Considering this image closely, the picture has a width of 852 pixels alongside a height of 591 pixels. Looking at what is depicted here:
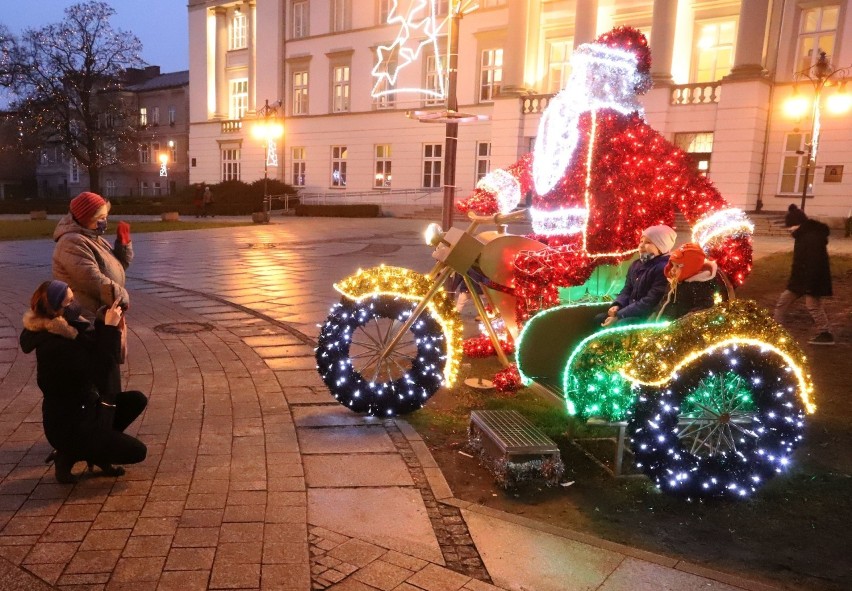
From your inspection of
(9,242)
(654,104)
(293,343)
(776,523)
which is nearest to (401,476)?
(776,523)

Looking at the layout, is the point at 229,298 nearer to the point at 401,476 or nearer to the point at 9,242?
the point at 401,476

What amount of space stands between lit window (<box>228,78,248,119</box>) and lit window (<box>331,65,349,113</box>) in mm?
8132

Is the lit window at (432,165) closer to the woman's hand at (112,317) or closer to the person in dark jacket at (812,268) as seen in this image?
the person in dark jacket at (812,268)

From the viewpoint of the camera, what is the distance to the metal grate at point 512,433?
13.2ft

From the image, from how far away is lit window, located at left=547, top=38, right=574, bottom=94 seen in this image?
Answer: 31141 millimetres

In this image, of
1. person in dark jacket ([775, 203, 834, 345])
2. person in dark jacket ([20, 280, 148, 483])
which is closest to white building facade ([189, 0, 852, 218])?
person in dark jacket ([775, 203, 834, 345])

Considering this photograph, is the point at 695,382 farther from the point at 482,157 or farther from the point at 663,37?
the point at 482,157

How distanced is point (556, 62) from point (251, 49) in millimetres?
21404

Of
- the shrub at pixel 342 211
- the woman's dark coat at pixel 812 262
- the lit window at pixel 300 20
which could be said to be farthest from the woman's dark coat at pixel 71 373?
the lit window at pixel 300 20

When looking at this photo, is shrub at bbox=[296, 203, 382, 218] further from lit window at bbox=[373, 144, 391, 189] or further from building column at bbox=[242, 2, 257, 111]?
building column at bbox=[242, 2, 257, 111]

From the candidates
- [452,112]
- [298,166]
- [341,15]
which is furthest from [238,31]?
[452,112]

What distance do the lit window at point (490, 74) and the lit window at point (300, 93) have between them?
12.5 m

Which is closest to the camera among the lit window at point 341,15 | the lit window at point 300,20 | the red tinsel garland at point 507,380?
the red tinsel garland at point 507,380

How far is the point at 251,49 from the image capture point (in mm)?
42594
